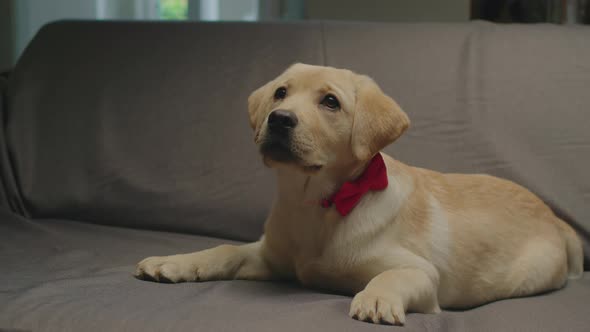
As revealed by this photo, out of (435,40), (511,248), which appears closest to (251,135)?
(435,40)

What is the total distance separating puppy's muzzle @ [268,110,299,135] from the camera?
5.65 ft

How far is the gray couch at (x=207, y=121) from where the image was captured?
100 inches

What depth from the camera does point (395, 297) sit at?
5.43ft

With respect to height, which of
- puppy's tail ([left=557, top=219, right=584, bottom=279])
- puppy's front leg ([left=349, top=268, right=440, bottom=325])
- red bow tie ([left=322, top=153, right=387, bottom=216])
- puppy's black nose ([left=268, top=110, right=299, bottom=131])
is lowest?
puppy's tail ([left=557, top=219, right=584, bottom=279])

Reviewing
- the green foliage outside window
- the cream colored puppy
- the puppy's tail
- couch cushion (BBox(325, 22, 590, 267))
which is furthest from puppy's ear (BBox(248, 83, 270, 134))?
the green foliage outside window

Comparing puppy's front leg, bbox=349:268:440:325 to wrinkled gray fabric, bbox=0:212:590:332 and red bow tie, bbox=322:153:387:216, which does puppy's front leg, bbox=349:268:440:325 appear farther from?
red bow tie, bbox=322:153:387:216

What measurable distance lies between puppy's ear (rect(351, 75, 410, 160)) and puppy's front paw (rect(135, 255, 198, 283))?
59cm

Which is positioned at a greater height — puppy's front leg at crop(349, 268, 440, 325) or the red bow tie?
the red bow tie

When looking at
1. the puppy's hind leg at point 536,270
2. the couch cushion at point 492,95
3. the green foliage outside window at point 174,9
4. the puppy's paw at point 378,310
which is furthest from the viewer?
the green foliage outside window at point 174,9

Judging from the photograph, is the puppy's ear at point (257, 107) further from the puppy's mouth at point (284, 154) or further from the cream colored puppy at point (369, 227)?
the puppy's mouth at point (284, 154)

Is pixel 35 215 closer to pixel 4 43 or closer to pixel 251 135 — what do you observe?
pixel 251 135

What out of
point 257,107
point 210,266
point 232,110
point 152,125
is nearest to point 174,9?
point 152,125

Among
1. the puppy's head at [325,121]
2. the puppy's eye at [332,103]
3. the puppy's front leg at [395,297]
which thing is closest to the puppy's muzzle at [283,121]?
the puppy's head at [325,121]

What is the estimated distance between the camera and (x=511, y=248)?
2.11 m
